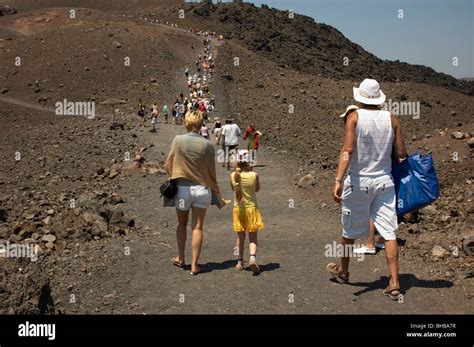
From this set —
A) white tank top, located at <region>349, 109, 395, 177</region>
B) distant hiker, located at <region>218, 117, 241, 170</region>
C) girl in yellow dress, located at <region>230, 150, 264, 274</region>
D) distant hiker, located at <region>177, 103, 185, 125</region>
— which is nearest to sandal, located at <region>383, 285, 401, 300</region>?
white tank top, located at <region>349, 109, 395, 177</region>

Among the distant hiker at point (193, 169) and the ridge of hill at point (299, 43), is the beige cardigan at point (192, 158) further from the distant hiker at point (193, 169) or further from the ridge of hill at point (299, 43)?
the ridge of hill at point (299, 43)

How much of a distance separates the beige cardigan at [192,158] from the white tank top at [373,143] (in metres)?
1.79

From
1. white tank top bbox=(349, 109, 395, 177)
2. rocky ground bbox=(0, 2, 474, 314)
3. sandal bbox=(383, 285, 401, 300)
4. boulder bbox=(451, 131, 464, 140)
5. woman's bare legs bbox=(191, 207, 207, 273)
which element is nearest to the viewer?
white tank top bbox=(349, 109, 395, 177)

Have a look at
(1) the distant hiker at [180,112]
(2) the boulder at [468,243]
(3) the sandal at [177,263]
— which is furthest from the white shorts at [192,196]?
(1) the distant hiker at [180,112]

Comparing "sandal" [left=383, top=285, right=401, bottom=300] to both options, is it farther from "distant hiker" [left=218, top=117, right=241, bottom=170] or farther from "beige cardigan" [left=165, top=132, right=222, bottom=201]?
"distant hiker" [left=218, top=117, right=241, bottom=170]

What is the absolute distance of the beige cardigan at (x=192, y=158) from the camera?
7.00 m

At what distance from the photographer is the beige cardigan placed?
23.0 feet

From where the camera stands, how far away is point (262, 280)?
704cm

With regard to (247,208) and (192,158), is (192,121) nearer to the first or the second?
Answer: (192,158)

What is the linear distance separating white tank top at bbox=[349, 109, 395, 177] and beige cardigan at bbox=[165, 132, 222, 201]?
5.89ft

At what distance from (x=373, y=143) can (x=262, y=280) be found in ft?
7.03

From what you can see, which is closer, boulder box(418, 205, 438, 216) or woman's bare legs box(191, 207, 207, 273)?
woman's bare legs box(191, 207, 207, 273)

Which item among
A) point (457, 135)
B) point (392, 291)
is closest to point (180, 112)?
point (457, 135)

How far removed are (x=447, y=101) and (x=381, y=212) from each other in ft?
132
